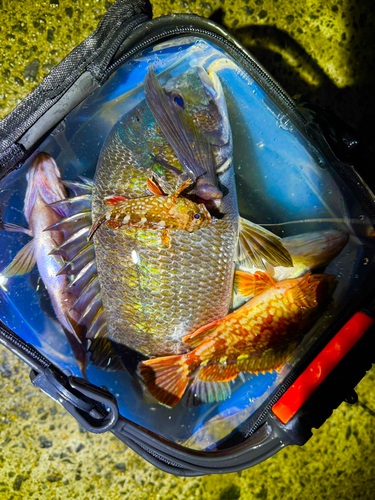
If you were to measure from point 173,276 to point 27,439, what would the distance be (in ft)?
4.48

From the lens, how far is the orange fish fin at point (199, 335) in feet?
4.54

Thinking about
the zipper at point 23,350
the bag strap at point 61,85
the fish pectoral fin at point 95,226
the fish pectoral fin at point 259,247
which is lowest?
the fish pectoral fin at point 259,247

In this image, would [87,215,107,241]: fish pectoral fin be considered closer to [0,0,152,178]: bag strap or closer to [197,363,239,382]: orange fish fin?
[0,0,152,178]: bag strap

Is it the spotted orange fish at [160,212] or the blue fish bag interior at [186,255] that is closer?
the spotted orange fish at [160,212]

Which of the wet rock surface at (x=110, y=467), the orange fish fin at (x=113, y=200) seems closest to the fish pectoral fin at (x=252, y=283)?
the orange fish fin at (x=113, y=200)

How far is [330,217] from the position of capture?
141 centimetres

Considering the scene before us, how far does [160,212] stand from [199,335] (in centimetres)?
50

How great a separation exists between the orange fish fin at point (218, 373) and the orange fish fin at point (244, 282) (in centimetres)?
30

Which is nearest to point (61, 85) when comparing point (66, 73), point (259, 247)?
point (66, 73)

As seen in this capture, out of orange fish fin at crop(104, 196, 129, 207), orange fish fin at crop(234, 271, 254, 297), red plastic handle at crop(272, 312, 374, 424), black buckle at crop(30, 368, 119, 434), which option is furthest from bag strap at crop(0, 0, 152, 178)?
red plastic handle at crop(272, 312, 374, 424)

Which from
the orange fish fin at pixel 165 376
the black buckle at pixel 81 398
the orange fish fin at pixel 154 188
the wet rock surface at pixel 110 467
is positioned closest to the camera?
the black buckle at pixel 81 398

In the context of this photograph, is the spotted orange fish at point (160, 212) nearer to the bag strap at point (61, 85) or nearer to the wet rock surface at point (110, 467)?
the bag strap at point (61, 85)

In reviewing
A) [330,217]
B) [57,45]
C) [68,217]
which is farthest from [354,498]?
[57,45]

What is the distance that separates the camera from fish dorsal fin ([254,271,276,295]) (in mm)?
1418
